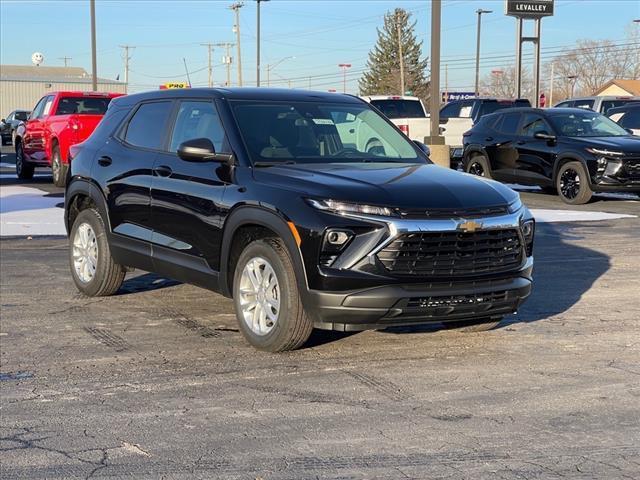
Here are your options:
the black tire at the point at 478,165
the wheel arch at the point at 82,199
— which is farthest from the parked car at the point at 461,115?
the wheel arch at the point at 82,199

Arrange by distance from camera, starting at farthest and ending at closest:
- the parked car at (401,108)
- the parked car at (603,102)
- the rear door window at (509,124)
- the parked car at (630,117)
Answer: the parked car at (603,102) → the parked car at (401,108) → the parked car at (630,117) → the rear door window at (509,124)

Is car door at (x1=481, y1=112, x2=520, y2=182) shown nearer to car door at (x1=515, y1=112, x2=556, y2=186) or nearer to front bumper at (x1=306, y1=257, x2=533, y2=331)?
car door at (x1=515, y1=112, x2=556, y2=186)

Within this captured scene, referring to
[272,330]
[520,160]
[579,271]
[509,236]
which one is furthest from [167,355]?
[520,160]

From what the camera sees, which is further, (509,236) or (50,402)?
(509,236)

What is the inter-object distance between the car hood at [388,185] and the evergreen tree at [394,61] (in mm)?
84443

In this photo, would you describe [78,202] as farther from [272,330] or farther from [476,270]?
[476,270]

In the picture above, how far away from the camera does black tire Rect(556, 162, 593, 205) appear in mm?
16547

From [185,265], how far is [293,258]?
1.36 metres

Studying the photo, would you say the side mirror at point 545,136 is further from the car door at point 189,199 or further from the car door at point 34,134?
the car door at point 189,199

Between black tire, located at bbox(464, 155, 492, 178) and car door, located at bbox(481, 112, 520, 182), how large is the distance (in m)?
0.15

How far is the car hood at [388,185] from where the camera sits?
19.1ft

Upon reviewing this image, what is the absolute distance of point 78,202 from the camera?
853 cm

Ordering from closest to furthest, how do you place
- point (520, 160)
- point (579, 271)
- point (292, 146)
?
point (292, 146) → point (579, 271) → point (520, 160)

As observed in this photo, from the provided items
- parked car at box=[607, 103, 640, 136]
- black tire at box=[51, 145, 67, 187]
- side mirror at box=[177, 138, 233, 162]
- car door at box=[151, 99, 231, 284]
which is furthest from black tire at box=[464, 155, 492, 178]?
side mirror at box=[177, 138, 233, 162]
